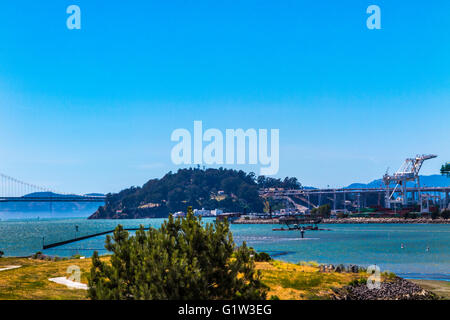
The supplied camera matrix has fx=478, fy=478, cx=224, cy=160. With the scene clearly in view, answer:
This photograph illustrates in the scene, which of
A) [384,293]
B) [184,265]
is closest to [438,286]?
[384,293]

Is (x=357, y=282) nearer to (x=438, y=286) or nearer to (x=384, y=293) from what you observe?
(x=384, y=293)

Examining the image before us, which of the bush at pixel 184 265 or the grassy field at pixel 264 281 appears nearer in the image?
the bush at pixel 184 265

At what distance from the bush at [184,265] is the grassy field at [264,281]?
5886 millimetres

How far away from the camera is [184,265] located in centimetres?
2188

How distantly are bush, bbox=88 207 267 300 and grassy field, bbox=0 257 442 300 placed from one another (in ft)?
19.3

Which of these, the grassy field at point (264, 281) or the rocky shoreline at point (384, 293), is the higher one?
the grassy field at point (264, 281)

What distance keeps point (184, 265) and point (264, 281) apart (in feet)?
42.5

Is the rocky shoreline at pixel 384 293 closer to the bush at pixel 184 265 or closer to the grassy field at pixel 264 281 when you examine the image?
the grassy field at pixel 264 281

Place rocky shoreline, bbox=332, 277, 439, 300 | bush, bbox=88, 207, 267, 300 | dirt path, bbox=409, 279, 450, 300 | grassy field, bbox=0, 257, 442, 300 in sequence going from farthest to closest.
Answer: dirt path, bbox=409, 279, 450, 300 < rocky shoreline, bbox=332, 277, 439, 300 < grassy field, bbox=0, 257, 442, 300 < bush, bbox=88, 207, 267, 300

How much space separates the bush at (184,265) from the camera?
21.5 m

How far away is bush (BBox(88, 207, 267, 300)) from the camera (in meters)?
21.5

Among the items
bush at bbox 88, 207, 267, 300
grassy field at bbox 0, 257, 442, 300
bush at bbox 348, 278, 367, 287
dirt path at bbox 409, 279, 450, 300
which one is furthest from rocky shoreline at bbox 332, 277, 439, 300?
bush at bbox 88, 207, 267, 300

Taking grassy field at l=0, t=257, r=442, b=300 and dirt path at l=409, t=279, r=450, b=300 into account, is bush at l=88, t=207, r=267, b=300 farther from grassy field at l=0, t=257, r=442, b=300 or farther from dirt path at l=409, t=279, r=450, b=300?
dirt path at l=409, t=279, r=450, b=300

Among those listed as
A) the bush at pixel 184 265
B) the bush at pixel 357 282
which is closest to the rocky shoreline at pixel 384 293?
the bush at pixel 357 282
